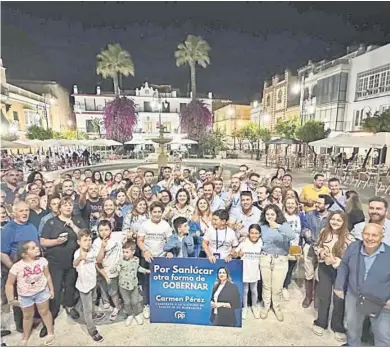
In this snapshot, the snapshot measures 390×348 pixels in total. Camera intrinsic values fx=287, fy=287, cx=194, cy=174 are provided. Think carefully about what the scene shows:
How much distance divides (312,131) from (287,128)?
0.30m

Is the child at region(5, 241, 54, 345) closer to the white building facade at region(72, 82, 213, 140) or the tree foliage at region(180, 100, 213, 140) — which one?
the white building facade at region(72, 82, 213, 140)

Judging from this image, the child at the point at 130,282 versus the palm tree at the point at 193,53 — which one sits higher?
the palm tree at the point at 193,53

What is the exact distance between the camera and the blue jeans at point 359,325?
180 centimetres

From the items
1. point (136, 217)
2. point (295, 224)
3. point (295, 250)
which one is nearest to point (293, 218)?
point (295, 224)

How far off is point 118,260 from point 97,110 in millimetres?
2138

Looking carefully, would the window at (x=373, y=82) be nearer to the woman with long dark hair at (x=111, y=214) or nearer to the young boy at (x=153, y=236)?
the young boy at (x=153, y=236)

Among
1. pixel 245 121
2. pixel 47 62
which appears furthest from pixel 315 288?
pixel 47 62

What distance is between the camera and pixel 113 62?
11.0 ft

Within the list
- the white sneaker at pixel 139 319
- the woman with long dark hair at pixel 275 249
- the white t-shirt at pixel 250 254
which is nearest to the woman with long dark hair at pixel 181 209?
the white t-shirt at pixel 250 254

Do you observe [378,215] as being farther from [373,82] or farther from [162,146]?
[162,146]

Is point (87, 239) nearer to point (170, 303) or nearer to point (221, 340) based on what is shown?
point (170, 303)

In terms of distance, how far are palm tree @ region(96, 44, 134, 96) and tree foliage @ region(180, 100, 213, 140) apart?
84 centimetres

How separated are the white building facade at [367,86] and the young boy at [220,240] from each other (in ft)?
7.62

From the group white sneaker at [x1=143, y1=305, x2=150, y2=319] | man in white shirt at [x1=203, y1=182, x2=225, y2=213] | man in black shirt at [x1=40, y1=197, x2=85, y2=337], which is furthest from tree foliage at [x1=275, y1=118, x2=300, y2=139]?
man in black shirt at [x1=40, y1=197, x2=85, y2=337]
